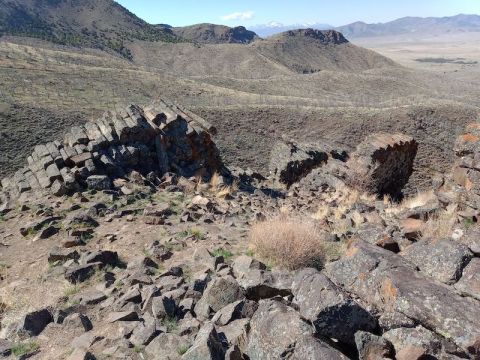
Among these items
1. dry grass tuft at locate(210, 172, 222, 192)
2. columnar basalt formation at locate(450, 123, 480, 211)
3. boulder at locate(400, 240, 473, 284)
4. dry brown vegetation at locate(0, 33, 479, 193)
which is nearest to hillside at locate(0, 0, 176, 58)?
dry brown vegetation at locate(0, 33, 479, 193)

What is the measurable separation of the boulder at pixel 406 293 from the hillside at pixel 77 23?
302ft

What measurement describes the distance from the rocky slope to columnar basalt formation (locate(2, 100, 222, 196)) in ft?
0.27

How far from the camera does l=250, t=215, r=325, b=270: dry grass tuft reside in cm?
782

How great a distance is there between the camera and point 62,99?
1545 inches

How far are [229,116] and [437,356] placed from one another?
37524 mm

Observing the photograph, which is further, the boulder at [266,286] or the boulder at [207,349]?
the boulder at [266,286]

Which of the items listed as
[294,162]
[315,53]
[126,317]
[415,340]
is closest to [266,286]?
[126,317]

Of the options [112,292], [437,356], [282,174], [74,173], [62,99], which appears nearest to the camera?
[437,356]

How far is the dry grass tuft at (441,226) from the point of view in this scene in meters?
7.31

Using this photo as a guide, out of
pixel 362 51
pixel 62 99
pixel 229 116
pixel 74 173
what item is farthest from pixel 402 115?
pixel 362 51

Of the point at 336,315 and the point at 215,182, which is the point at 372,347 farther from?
the point at 215,182

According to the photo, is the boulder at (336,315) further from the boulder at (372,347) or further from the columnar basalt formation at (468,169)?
the columnar basalt formation at (468,169)

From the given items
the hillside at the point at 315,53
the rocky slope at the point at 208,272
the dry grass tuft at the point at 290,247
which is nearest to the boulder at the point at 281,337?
the rocky slope at the point at 208,272

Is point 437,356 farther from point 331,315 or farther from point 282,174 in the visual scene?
point 282,174
